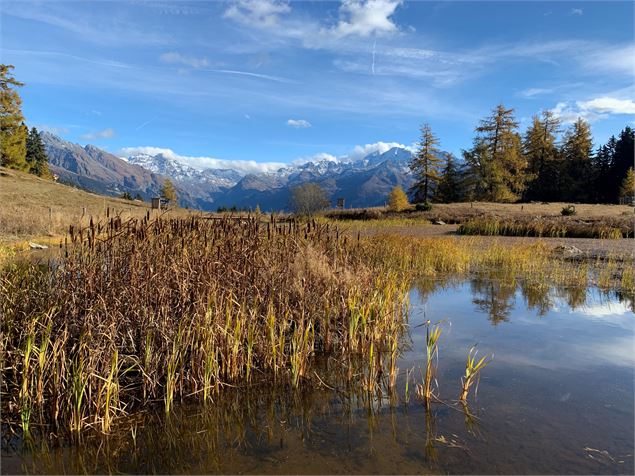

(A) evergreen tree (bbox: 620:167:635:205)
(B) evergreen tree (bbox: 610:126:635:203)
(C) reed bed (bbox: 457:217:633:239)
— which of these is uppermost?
(B) evergreen tree (bbox: 610:126:635:203)

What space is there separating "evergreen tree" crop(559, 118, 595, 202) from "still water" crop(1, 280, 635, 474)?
66.3m

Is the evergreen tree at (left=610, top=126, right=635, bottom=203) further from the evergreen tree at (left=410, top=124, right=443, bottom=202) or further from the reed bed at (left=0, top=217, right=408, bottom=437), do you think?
the reed bed at (left=0, top=217, right=408, bottom=437)

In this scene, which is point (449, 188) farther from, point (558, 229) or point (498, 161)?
point (558, 229)

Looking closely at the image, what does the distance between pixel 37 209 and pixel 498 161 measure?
50776mm

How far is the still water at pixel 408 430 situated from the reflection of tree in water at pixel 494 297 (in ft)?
7.71

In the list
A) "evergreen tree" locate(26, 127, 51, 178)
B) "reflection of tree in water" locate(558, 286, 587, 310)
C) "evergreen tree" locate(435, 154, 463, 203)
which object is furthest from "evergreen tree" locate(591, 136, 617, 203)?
"evergreen tree" locate(26, 127, 51, 178)

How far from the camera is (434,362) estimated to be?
6.29 metres

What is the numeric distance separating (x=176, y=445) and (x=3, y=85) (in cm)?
6741

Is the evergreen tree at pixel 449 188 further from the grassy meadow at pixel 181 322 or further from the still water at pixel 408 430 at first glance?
the still water at pixel 408 430

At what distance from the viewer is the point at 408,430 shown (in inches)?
173

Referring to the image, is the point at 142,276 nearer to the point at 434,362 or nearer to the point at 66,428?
the point at 66,428

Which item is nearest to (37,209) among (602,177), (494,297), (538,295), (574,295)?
(494,297)

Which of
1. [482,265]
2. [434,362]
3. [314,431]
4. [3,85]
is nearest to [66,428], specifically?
[314,431]

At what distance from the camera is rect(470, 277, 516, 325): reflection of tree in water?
9223mm
